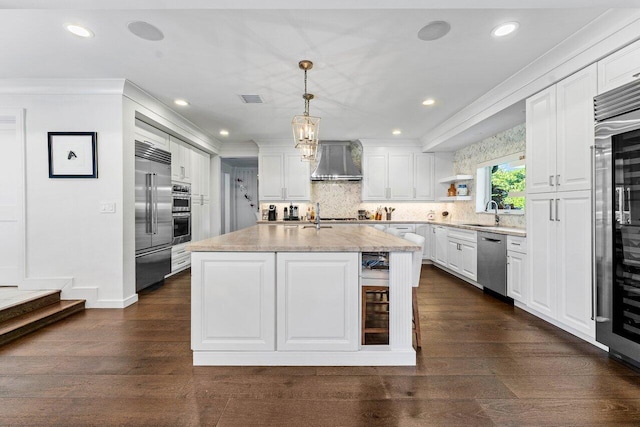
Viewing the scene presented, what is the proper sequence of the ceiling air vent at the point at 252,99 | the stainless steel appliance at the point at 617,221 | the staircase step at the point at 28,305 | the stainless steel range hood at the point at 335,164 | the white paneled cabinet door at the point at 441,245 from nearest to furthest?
the stainless steel appliance at the point at 617,221, the staircase step at the point at 28,305, the ceiling air vent at the point at 252,99, the white paneled cabinet door at the point at 441,245, the stainless steel range hood at the point at 335,164

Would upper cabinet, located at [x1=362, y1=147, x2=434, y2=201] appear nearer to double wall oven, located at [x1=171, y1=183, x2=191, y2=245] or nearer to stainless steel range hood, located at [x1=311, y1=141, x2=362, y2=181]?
stainless steel range hood, located at [x1=311, y1=141, x2=362, y2=181]

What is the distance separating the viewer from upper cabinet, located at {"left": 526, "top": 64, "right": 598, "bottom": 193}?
2408 millimetres

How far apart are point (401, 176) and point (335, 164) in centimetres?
137

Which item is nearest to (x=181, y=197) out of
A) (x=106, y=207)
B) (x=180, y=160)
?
(x=180, y=160)

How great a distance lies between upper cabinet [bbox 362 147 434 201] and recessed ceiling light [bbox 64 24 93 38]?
463 cm

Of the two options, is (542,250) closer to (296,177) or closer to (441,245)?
(441,245)

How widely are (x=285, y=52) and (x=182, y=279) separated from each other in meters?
3.74

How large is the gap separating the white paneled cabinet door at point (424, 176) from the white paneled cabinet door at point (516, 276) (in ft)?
9.07

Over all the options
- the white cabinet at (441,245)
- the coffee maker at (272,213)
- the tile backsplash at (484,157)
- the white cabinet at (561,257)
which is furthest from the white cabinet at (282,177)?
the white cabinet at (561,257)

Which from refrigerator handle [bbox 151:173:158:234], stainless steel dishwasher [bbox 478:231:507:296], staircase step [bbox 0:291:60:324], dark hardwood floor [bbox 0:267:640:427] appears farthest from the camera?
refrigerator handle [bbox 151:173:158:234]

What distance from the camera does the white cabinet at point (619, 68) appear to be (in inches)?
80.7

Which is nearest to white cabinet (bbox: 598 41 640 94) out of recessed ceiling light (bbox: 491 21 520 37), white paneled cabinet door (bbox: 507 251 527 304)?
recessed ceiling light (bbox: 491 21 520 37)

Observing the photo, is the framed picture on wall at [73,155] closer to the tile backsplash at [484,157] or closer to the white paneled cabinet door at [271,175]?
the white paneled cabinet door at [271,175]

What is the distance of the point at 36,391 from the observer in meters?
1.84
